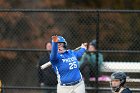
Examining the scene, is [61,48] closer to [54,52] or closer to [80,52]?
[54,52]

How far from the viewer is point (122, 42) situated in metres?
16.8

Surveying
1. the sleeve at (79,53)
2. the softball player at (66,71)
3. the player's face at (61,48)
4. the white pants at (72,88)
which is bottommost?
the white pants at (72,88)

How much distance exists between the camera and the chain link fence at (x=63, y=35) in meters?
16.7

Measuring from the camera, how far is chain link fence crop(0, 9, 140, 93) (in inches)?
658

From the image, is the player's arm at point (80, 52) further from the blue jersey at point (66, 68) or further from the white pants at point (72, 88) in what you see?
the white pants at point (72, 88)

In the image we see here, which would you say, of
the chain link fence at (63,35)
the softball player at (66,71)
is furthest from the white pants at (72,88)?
the chain link fence at (63,35)

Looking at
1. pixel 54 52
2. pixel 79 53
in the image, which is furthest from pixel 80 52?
pixel 54 52

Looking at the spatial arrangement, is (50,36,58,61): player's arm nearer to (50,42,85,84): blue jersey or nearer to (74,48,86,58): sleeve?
(50,42,85,84): blue jersey

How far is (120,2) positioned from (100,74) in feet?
20.9

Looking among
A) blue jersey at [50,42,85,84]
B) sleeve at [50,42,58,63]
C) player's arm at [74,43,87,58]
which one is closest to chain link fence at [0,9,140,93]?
player's arm at [74,43,87,58]

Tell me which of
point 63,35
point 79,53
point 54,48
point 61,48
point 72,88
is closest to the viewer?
point 54,48

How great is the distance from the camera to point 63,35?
1673cm

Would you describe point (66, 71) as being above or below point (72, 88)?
above

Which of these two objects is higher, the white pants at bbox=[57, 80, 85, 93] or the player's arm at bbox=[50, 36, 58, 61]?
the player's arm at bbox=[50, 36, 58, 61]
